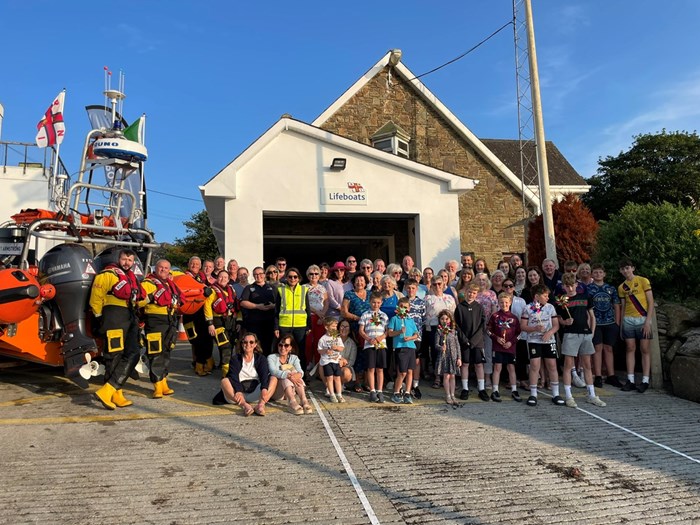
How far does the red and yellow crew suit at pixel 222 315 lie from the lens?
21.4ft

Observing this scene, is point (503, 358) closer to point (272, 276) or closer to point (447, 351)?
point (447, 351)

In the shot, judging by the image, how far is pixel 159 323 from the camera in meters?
5.75

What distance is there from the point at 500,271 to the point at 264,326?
3.52 metres

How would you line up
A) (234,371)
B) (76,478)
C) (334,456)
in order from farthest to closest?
(234,371) < (334,456) < (76,478)

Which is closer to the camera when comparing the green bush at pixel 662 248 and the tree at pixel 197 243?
the green bush at pixel 662 248

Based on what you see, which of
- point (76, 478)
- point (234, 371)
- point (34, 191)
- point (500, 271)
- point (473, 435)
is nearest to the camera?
point (76, 478)

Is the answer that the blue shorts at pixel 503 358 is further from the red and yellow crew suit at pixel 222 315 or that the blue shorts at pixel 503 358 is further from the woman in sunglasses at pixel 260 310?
the red and yellow crew suit at pixel 222 315

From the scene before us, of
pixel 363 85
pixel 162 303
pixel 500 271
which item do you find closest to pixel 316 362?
pixel 162 303

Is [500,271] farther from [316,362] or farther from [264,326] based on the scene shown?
[264,326]

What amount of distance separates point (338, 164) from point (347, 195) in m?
0.73

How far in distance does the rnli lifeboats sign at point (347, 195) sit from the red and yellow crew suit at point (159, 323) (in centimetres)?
565

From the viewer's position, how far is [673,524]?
127 inches

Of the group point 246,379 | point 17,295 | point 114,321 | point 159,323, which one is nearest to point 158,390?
point 159,323

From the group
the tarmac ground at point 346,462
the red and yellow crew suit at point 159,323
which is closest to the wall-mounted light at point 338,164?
the red and yellow crew suit at point 159,323
